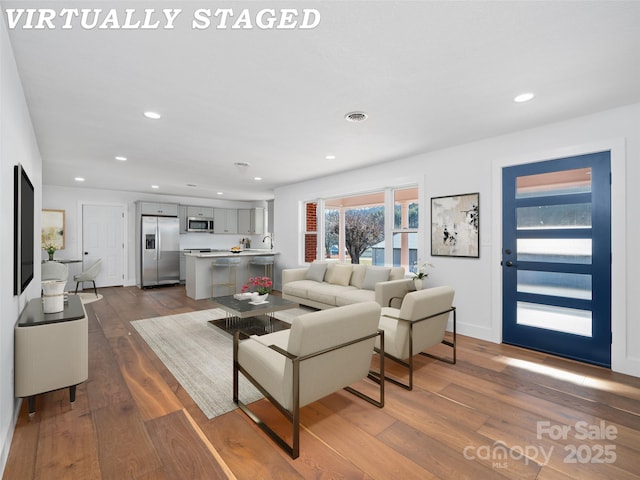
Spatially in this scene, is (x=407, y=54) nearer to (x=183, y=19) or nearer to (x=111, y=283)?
(x=183, y=19)

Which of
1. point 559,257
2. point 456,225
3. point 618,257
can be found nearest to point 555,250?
point 559,257

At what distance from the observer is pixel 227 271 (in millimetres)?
6793

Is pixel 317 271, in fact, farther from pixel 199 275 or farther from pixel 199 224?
pixel 199 224

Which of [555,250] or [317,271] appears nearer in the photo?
[555,250]

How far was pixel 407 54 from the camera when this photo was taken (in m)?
2.03

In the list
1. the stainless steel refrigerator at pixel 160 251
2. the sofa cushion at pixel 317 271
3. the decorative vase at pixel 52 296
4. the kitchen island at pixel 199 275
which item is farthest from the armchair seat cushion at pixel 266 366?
Answer: the stainless steel refrigerator at pixel 160 251

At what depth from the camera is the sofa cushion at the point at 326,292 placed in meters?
4.73

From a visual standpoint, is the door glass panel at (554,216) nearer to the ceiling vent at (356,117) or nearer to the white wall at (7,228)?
the ceiling vent at (356,117)

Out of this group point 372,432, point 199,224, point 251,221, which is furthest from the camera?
point 251,221

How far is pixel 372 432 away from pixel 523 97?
2.96 m

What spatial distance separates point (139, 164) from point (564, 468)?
238 inches

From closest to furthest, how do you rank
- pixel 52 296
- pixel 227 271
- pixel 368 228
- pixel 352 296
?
1. pixel 52 296
2. pixel 352 296
3. pixel 368 228
4. pixel 227 271

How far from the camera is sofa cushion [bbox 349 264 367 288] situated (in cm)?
511

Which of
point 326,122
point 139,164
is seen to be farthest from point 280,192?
point 326,122
